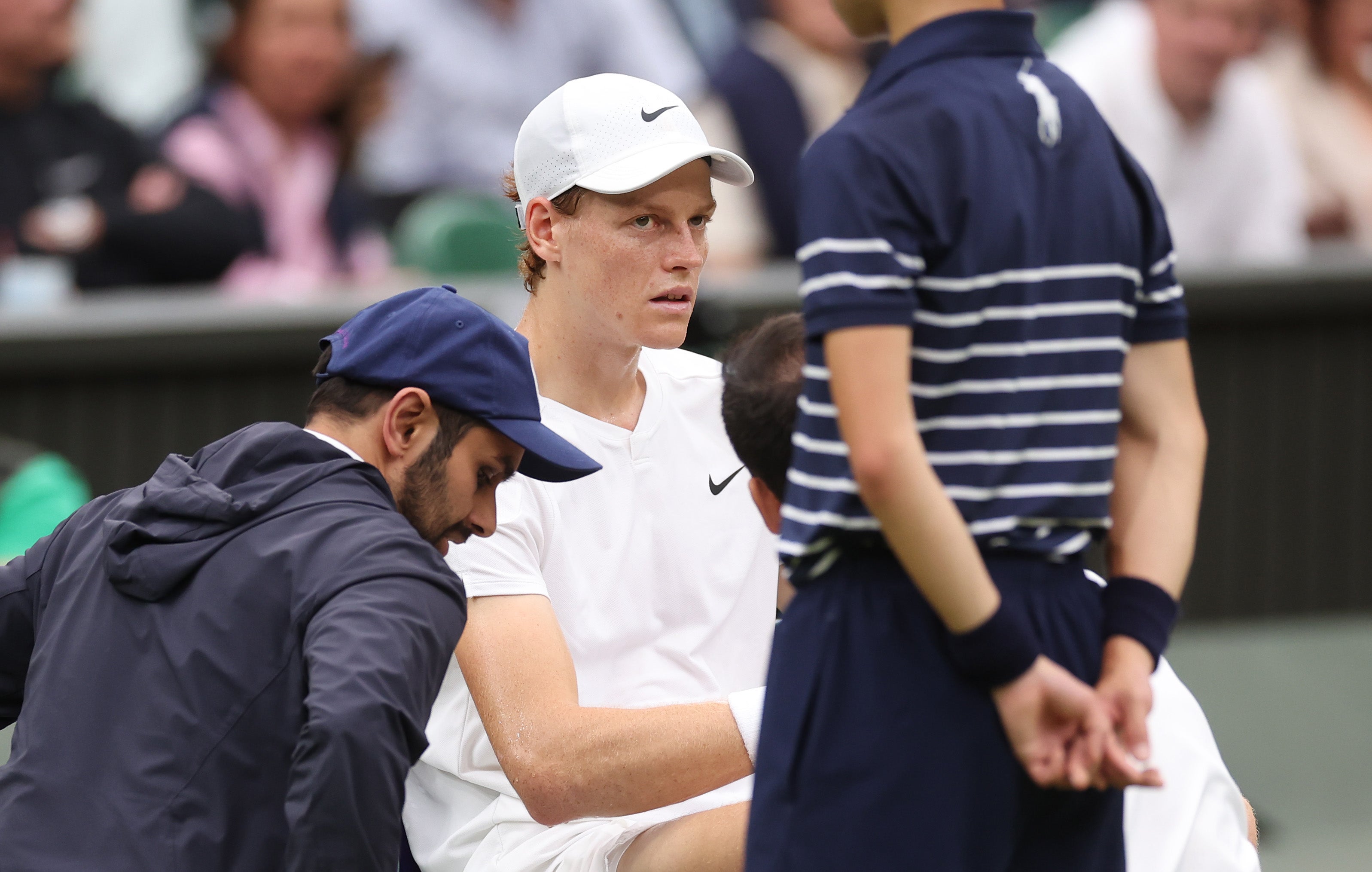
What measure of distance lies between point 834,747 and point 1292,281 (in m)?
4.08

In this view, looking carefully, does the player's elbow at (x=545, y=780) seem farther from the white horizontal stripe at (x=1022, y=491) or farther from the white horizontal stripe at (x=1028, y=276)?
the white horizontal stripe at (x=1028, y=276)

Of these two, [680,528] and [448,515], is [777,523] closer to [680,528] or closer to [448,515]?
[448,515]

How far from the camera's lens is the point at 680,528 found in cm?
235

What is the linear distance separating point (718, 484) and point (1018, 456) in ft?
3.09

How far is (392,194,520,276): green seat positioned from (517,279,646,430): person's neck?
2483mm

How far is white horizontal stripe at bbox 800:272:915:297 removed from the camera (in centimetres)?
141

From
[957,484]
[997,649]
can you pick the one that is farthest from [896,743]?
[957,484]

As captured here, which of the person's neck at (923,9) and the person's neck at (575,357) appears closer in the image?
the person's neck at (923,9)

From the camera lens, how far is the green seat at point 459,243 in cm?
495

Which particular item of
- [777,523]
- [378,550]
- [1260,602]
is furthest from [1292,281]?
[378,550]

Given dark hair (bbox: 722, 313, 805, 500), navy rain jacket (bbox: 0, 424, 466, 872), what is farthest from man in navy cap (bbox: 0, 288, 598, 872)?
dark hair (bbox: 722, 313, 805, 500)

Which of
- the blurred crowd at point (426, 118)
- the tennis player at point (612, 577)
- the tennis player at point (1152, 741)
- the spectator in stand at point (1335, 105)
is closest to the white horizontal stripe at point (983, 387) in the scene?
the tennis player at point (1152, 741)

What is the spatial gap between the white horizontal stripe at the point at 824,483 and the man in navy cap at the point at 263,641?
40cm

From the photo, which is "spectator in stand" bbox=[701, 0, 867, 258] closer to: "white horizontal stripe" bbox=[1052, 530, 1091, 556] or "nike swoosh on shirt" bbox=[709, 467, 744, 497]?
"nike swoosh on shirt" bbox=[709, 467, 744, 497]
